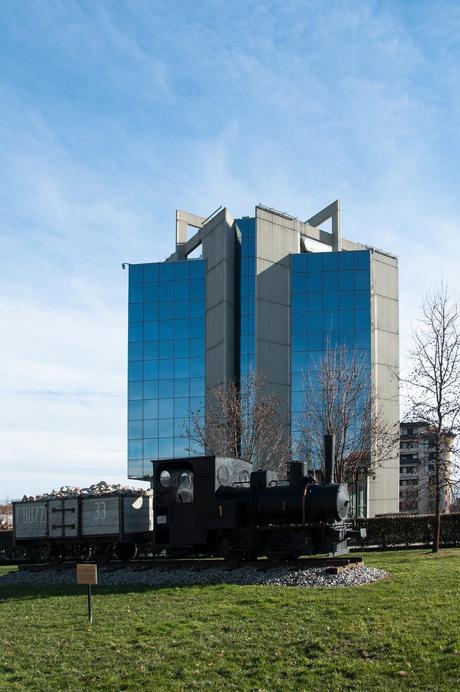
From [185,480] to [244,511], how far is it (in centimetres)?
180

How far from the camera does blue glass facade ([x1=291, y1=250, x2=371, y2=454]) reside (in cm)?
5653

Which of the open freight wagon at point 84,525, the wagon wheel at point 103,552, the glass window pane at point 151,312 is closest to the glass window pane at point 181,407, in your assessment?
the glass window pane at point 151,312

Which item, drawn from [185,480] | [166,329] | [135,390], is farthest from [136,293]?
[185,480]

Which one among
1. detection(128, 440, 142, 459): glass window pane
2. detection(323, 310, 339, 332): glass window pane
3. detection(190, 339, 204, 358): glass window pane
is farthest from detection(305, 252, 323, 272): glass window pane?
detection(128, 440, 142, 459): glass window pane

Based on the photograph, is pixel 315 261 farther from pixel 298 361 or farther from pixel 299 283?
pixel 298 361

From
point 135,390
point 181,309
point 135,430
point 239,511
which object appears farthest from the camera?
point 181,309

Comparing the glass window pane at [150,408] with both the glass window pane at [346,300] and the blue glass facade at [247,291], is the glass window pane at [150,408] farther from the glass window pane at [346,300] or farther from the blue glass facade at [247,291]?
the glass window pane at [346,300]

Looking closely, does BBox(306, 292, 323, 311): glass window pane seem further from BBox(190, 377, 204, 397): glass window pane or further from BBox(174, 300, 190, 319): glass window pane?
BBox(190, 377, 204, 397): glass window pane

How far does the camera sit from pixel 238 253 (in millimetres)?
60375

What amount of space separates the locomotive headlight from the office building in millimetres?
36167

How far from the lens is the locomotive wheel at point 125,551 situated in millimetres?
22172

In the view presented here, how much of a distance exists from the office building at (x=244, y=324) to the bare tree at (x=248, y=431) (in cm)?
1808

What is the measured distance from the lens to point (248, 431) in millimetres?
34500

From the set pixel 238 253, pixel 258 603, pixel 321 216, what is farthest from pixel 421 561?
pixel 321 216
